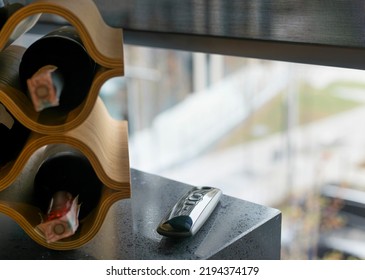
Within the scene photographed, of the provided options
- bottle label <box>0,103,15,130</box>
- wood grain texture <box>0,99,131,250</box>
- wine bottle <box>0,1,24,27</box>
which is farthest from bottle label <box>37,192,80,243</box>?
wine bottle <box>0,1,24,27</box>

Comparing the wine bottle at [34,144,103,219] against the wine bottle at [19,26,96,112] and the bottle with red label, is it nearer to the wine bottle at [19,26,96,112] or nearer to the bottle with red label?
the bottle with red label

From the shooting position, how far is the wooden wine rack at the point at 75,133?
805mm

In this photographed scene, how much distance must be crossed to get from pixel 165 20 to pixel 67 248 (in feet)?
1.79

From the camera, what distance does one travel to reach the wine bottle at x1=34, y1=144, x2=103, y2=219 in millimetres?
914

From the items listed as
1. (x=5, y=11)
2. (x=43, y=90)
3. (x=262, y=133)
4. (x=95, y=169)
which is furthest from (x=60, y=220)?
(x=262, y=133)

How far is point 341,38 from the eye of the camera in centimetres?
94

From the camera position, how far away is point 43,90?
0.80 meters

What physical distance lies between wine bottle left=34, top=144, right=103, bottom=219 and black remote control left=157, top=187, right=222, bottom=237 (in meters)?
0.13

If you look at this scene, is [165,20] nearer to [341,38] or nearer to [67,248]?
[341,38]

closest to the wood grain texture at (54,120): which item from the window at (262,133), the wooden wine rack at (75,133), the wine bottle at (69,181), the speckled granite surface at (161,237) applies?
the wooden wine rack at (75,133)

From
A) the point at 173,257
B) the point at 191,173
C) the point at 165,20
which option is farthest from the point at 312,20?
the point at 191,173

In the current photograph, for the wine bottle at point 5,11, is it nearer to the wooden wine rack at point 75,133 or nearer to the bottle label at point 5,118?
the wooden wine rack at point 75,133

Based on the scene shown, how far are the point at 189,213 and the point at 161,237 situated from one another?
0.20 ft

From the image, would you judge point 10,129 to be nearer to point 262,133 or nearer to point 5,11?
point 5,11
